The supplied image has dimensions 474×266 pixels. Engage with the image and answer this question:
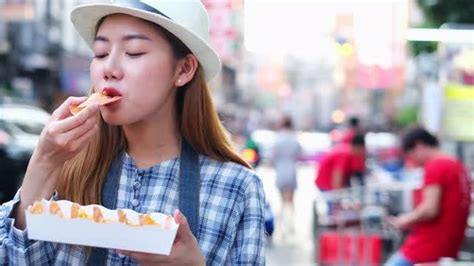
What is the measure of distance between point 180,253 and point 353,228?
27.2 ft

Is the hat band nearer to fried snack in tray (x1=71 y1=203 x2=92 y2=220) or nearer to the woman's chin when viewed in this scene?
the woman's chin

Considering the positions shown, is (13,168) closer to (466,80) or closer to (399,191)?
(399,191)

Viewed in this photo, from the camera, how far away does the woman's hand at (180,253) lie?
1.92 meters

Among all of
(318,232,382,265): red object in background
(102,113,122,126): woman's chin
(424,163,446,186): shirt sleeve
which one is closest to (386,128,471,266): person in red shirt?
(424,163,446,186): shirt sleeve

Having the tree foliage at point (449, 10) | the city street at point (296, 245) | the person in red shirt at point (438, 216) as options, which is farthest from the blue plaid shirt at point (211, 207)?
the tree foliage at point (449, 10)

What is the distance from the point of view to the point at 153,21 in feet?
7.11

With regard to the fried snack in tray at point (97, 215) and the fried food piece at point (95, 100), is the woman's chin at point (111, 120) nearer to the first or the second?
the fried food piece at point (95, 100)

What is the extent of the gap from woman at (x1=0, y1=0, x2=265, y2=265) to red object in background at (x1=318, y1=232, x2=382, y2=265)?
7.28 m

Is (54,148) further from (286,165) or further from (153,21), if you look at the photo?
(286,165)

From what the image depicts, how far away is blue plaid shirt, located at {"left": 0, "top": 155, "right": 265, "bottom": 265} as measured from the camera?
2160mm

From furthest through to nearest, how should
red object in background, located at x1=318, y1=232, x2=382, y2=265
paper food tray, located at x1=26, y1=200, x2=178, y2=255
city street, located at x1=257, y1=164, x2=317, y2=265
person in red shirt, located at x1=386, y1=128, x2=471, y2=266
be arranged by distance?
1. city street, located at x1=257, y1=164, x2=317, y2=265
2. red object in background, located at x1=318, y1=232, x2=382, y2=265
3. person in red shirt, located at x1=386, y1=128, x2=471, y2=266
4. paper food tray, located at x1=26, y1=200, x2=178, y2=255

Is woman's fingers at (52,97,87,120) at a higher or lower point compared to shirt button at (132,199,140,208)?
higher

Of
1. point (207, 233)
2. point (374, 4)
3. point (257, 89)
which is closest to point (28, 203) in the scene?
point (207, 233)

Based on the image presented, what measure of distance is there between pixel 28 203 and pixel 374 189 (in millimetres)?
9123
